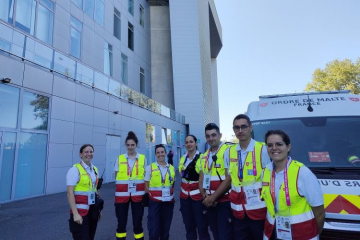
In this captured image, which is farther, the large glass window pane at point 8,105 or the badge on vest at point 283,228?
the large glass window pane at point 8,105

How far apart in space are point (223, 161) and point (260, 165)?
774 millimetres

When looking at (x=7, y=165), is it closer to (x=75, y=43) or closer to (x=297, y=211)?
(x=75, y=43)

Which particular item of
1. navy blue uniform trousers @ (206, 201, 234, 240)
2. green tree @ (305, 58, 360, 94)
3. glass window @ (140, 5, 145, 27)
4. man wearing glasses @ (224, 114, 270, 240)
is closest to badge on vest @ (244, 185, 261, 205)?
man wearing glasses @ (224, 114, 270, 240)

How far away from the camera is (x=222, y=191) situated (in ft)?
10.3

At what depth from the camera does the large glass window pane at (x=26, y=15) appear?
34.4ft

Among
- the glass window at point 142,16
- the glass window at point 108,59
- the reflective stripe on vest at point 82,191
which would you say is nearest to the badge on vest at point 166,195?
the reflective stripe on vest at point 82,191

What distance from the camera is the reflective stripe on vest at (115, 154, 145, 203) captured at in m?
4.11

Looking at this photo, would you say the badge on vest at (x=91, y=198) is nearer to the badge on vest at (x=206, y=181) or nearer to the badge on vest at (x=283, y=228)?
the badge on vest at (x=206, y=181)

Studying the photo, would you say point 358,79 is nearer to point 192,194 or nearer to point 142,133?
point 142,133

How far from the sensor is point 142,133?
59.1 ft

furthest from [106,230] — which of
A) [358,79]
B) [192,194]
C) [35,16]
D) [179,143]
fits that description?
[358,79]

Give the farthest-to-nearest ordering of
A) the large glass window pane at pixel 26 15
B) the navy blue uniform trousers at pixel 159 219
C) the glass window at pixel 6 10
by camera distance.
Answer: the large glass window pane at pixel 26 15 < the glass window at pixel 6 10 < the navy blue uniform trousers at pixel 159 219

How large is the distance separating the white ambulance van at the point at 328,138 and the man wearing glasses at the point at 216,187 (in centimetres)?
87

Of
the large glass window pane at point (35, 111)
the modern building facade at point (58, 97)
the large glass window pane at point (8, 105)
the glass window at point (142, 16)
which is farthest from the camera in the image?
the glass window at point (142, 16)
